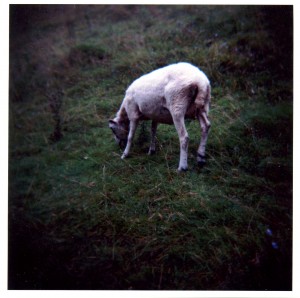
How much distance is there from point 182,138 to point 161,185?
2.85ft

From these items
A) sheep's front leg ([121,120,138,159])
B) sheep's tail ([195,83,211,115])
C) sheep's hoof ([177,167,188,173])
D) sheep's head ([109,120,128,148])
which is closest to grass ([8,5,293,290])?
sheep's hoof ([177,167,188,173])

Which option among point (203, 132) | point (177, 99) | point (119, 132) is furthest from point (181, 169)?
point (119, 132)

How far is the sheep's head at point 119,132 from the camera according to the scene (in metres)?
6.60

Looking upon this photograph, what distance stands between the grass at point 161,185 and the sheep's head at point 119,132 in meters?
0.31

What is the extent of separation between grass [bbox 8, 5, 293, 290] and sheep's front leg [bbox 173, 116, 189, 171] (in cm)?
17

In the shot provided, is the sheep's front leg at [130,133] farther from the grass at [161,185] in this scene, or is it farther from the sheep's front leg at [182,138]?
the sheep's front leg at [182,138]

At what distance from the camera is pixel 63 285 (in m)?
3.62

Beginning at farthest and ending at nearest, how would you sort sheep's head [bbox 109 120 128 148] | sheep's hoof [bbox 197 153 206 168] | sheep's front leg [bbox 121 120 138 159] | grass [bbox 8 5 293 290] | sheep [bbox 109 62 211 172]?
sheep's head [bbox 109 120 128 148], sheep's front leg [bbox 121 120 138 159], sheep's hoof [bbox 197 153 206 168], sheep [bbox 109 62 211 172], grass [bbox 8 5 293 290]

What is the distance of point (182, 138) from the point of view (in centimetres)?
504

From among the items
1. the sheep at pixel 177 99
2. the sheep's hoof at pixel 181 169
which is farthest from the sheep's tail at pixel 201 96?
the sheep's hoof at pixel 181 169

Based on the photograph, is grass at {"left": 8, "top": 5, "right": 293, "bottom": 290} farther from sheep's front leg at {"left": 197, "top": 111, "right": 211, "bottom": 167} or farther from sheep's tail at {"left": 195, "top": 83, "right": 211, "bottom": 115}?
sheep's tail at {"left": 195, "top": 83, "right": 211, "bottom": 115}

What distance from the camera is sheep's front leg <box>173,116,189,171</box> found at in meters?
4.94

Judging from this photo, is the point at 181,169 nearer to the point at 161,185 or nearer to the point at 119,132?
the point at 161,185

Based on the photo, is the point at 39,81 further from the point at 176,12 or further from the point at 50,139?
the point at 176,12
